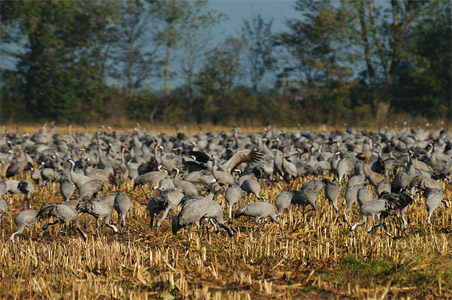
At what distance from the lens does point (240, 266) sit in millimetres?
8484

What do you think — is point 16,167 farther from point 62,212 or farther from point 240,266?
point 240,266

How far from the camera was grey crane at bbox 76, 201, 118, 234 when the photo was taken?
10.7 m

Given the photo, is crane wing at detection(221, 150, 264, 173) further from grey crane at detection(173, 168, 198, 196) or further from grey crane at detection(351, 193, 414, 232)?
grey crane at detection(351, 193, 414, 232)

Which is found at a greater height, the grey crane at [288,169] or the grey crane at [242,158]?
the grey crane at [242,158]

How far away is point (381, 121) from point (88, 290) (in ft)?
137

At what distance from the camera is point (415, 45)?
47312 millimetres

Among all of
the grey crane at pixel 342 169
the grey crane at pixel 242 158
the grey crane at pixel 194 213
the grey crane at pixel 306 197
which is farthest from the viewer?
the grey crane at pixel 342 169

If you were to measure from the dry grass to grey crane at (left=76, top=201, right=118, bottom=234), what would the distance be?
33 centimetres

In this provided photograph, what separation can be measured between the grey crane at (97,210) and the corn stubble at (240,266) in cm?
30

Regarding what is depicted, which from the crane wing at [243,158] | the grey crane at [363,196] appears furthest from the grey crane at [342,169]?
the grey crane at [363,196]

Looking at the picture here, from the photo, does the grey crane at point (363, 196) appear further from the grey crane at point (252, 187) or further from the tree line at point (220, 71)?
the tree line at point (220, 71)

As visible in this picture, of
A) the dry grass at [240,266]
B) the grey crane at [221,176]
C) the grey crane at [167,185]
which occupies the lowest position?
the dry grass at [240,266]

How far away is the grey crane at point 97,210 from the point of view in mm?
10695

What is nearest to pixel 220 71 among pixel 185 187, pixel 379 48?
pixel 379 48
